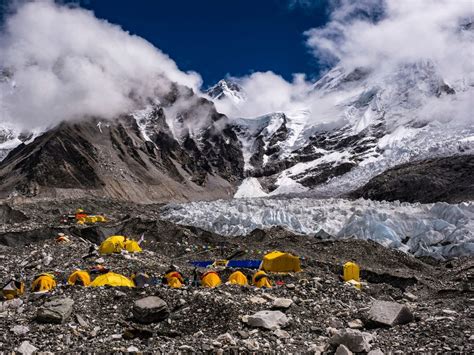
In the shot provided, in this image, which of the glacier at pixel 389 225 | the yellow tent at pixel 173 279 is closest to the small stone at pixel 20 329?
the yellow tent at pixel 173 279

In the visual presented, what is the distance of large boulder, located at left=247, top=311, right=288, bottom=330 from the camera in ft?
32.9

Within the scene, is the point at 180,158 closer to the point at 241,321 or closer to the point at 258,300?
the point at 258,300

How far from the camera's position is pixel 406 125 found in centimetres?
18475

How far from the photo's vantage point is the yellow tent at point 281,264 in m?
20.3

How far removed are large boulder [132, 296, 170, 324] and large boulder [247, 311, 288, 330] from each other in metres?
1.92

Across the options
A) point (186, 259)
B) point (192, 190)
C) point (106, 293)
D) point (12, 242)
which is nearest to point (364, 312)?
point (106, 293)

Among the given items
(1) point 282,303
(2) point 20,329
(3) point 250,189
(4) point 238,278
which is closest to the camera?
(2) point 20,329

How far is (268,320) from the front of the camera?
33.2 feet

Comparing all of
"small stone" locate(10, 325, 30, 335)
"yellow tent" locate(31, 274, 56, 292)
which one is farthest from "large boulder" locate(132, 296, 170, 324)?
"yellow tent" locate(31, 274, 56, 292)

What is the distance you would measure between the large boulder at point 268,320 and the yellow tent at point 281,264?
32.4ft

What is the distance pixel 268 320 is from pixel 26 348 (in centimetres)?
451

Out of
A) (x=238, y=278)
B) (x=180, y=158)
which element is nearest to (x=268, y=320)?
(x=238, y=278)

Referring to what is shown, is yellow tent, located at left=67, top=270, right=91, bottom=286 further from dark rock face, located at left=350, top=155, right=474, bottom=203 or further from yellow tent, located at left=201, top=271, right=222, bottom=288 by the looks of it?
dark rock face, located at left=350, top=155, right=474, bottom=203

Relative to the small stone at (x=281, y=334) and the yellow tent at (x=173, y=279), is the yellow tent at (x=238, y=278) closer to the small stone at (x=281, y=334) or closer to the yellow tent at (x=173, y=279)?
the yellow tent at (x=173, y=279)
